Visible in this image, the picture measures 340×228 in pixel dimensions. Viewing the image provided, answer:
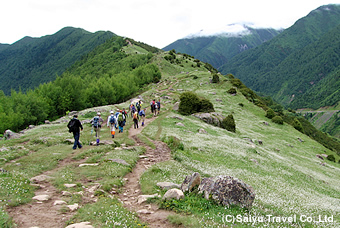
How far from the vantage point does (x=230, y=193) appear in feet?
34.5

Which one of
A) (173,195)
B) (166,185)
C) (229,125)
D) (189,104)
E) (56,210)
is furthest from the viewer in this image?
(189,104)

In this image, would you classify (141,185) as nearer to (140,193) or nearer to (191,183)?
(140,193)

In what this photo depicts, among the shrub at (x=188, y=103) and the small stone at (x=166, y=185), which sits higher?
the shrub at (x=188, y=103)

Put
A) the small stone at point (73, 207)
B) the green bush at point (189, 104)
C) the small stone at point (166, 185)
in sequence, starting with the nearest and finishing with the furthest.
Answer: the small stone at point (73, 207) → the small stone at point (166, 185) → the green bush at point (189, 104)

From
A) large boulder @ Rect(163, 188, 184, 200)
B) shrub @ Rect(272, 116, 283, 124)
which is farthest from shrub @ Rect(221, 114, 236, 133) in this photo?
large boulder @ Rect(163, 188, 184, 200)

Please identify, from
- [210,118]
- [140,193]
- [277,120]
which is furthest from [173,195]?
[277,120]

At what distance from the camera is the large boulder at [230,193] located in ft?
34.2

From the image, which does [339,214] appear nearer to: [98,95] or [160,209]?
[160,209]

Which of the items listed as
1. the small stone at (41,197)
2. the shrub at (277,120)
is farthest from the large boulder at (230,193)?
the shrub at (277,120)

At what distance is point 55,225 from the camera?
8.05 m

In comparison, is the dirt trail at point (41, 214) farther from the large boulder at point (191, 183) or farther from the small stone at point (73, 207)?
the large boulder at point (191, 183)

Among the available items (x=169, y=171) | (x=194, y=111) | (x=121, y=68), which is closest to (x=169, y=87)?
(x=194, y=111)

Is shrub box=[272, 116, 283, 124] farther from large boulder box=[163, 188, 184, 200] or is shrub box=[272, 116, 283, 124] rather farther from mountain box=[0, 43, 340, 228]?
large boulder box=[163, 188, 184, 200]

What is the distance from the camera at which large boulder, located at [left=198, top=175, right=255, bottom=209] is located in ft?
34.2
